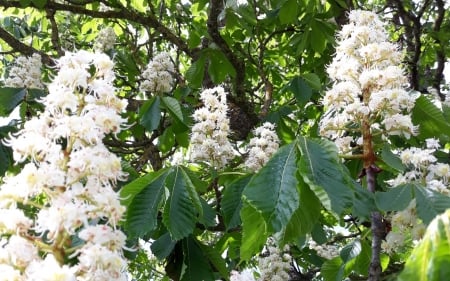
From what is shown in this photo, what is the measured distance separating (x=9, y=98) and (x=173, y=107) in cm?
88

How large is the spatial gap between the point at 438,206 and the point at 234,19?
2472 millimetres

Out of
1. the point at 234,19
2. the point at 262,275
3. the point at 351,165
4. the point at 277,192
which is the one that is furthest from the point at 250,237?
the point at 234,19

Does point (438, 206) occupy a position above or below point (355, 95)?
below

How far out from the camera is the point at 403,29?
4.99m

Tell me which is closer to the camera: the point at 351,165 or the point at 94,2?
the point at 351,165

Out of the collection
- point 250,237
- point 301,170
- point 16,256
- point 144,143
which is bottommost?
→ point 16,256

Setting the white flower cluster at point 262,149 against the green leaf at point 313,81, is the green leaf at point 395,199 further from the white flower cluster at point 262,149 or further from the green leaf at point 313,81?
the green leaf at point 313,81

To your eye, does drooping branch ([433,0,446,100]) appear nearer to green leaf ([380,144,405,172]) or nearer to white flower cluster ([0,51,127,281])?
green leaf ([380,144,405,172])

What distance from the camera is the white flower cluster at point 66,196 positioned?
122 cm

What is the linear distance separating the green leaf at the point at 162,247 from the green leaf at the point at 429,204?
3.70ft

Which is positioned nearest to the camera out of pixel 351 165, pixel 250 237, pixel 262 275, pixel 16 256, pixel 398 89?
pixel 16 256

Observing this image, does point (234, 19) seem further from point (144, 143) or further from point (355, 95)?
point (355, 95)

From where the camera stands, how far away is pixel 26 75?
3561mm

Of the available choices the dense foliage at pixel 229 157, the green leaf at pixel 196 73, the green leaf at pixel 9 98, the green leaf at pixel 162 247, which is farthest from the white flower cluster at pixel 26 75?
the green leaf at pixel 162 247
